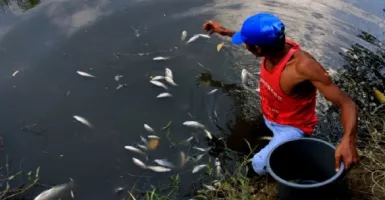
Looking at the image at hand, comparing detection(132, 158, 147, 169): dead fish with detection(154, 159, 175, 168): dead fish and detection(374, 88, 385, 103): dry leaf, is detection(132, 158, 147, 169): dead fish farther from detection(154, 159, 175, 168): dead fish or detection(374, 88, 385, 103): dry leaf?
detection(374, 88, 385, 103): dry leaf

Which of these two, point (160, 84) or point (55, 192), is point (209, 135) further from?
point (55, 192)

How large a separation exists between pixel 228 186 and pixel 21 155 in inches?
96.0

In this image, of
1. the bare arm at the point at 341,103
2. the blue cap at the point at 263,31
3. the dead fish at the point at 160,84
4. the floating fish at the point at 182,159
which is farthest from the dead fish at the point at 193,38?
the bare arm at the point at 341,103

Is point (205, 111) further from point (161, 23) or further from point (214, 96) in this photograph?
point (161, 23)

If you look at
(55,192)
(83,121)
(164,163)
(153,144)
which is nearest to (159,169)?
(164,163)

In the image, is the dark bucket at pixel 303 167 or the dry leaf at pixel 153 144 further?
the dry leaf at pixel 153 144

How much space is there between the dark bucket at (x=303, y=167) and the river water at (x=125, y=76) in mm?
1150

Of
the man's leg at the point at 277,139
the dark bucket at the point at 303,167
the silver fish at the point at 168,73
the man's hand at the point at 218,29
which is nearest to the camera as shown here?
the dark bucket at the point at 303,167

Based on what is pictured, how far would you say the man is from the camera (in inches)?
130

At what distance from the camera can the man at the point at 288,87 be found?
10.8 feet

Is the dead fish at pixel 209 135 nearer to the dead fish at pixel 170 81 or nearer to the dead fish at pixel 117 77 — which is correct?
the dead fish at pixel 170 81

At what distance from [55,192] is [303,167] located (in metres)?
2.47

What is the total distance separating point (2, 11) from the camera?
7633 millimetres

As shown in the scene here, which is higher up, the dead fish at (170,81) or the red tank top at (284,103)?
the red tank top at (284,103)
